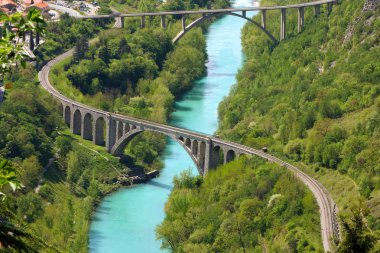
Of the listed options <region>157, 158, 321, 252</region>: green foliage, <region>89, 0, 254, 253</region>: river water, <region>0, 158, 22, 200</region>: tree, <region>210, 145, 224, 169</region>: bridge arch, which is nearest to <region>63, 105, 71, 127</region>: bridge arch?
<region>89, 0, 254, 253</region>: river water

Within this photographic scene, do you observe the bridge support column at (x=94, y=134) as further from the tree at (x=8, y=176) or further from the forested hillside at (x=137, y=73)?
the tree at (x=8, y=176)

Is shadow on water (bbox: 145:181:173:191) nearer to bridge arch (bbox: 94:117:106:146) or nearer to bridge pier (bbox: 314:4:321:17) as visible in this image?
bridge arch (bbox: 94:117:106:146)

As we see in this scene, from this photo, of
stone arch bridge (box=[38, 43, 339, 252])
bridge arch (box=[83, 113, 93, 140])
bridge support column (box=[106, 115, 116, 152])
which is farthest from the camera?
bridge arch (box=[83, 113, 93, 140])

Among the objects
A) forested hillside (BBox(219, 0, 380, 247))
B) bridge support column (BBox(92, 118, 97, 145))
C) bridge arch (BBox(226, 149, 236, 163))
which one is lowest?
bridge support column (BBox(92, 118, 97, 145))

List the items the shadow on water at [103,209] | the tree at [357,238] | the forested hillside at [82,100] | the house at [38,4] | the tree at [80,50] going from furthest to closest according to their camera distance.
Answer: the house at [38,4]
the tree at [80,50]
the shadow on water at [103,209]
the forested hillside at [82,100]
the tree at [357,238]

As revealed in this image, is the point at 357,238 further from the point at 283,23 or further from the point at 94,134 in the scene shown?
the point at 283,23

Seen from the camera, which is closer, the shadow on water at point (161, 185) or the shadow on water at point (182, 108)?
the shadow on water at point (161, 185)

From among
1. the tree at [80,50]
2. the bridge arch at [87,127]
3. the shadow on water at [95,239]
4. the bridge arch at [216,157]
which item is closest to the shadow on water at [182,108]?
the tree at [80,50]
